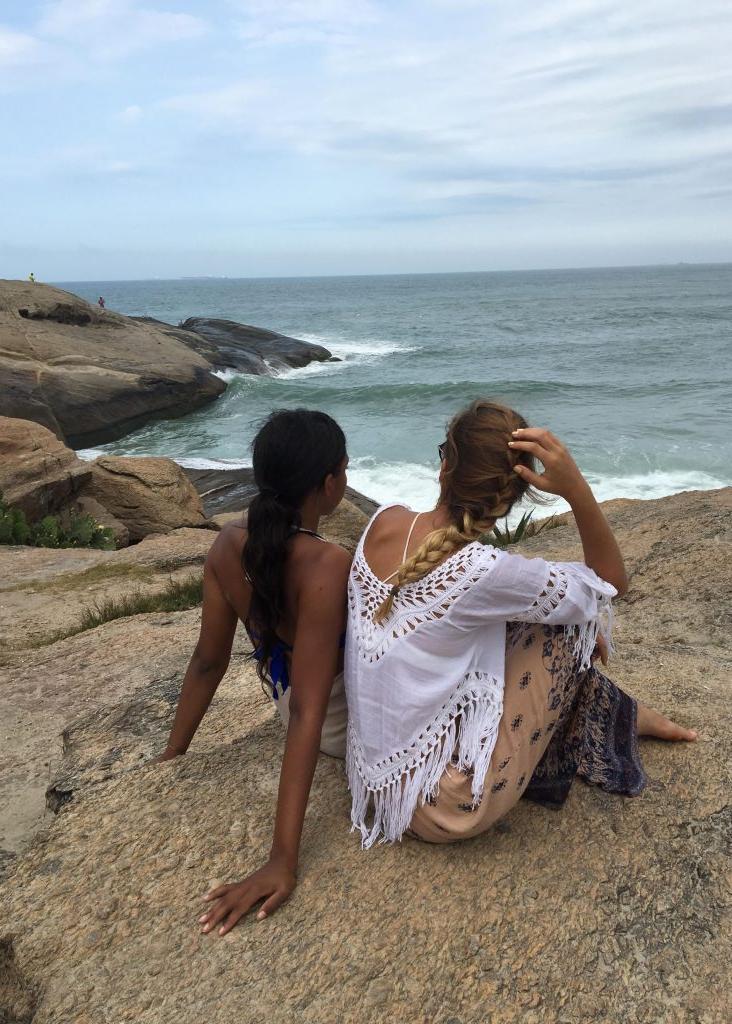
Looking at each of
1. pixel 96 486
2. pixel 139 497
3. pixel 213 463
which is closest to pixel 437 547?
pixel 139 497

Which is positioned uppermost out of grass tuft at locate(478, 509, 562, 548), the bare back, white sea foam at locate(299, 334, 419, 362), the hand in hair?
the hand in hair

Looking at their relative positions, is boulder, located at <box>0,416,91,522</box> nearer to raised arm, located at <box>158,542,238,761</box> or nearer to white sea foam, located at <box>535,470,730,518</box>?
raised arm, located at <box>158,542,238,761</box>

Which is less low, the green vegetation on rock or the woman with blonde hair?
the woman with blonde hair

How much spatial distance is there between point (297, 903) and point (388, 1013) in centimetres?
40

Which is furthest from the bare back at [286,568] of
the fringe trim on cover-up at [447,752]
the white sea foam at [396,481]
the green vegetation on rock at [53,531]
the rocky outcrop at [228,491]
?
the white sea foam at [396,481]

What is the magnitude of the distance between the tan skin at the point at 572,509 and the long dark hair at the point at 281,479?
0.24 m

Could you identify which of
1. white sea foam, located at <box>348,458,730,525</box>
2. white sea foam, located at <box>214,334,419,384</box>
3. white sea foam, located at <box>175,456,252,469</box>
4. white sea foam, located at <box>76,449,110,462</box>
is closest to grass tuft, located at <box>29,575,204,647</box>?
white sea foam, located at <box>348,458,730,525</box>

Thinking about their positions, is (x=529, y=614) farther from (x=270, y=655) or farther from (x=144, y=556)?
(x=144, y=556)

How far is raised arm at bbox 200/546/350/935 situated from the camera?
226cm

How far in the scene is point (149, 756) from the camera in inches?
124

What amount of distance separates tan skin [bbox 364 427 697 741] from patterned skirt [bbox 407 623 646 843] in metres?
0.26

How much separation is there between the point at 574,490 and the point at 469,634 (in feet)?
1.64

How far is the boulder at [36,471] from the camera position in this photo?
9516 mm

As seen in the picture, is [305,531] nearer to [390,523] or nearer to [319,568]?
[319,568]
